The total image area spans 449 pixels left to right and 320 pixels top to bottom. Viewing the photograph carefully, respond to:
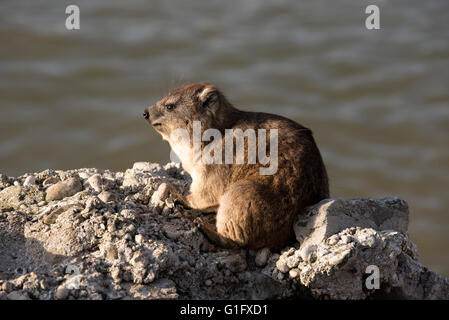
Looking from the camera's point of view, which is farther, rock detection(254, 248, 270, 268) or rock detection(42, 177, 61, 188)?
rock detection(42, 177, 61, 188)

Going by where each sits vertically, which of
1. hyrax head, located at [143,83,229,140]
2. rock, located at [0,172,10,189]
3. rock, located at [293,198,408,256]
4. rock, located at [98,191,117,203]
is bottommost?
rock, located at [293,198,408,256]

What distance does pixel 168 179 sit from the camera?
6.69 meters

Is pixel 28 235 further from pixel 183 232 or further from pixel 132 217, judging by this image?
pixel 183 232

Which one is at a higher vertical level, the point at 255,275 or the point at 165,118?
the point at 165,118

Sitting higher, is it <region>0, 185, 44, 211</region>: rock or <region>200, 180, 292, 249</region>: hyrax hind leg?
<region>0, 185, 44, 211</region>: rock

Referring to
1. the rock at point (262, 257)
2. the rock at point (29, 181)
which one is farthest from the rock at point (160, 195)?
the rock at point (29, 181)

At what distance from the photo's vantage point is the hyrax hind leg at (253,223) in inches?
216

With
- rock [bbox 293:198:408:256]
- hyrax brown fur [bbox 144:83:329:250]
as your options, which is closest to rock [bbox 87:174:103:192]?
hyrax brown fur [bbox 144:83:329:250]

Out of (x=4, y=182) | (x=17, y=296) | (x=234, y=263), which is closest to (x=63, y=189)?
(x=4, y=182)

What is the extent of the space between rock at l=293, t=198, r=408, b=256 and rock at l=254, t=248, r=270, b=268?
30 cm

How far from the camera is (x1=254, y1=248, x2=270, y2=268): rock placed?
5359 millimetres

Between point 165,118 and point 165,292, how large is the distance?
94.5 inches

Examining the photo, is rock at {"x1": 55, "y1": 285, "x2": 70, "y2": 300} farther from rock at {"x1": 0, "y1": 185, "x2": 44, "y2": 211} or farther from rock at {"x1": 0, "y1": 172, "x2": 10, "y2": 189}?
rock at {"x1": 0, "y1": 172, "x2": 10, "y2": 189}

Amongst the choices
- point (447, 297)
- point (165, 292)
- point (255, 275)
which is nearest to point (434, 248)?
point (447, 297)
